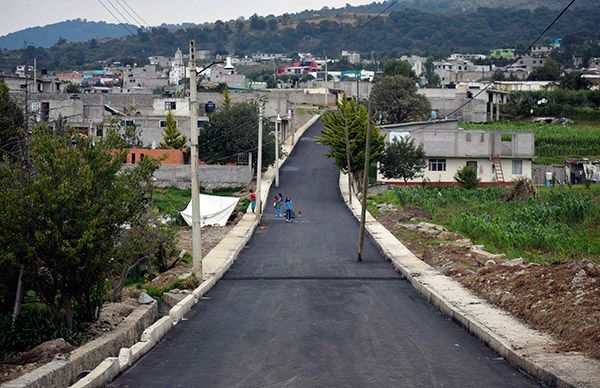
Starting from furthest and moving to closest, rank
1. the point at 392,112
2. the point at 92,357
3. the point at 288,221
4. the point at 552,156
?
1. the point at 392,112
2. the point at 552,156
3. the point at 288,221
4. the point at 92,357

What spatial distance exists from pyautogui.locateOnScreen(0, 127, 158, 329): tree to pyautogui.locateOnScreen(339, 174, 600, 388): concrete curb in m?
6.99

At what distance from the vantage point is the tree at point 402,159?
67125mm

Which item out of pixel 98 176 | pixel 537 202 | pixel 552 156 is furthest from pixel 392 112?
pixel 98 176

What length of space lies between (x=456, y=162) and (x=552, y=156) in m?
11.5

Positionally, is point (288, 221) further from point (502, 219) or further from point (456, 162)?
point (456, 162)

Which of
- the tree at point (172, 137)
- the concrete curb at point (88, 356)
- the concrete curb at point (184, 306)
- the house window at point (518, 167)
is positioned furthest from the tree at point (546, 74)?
the concrete curb at point (88, 356)

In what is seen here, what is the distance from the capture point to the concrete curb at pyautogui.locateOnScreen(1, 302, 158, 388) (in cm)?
1287

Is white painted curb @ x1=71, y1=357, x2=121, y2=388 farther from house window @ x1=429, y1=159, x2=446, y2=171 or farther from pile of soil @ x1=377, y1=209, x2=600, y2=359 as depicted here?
house window @ x1=429, y1=159, x2=446, y2=171

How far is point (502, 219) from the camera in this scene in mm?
42406

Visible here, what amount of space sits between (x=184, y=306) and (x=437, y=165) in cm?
5386

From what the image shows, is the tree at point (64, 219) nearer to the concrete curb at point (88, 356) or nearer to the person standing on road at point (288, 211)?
the concrete curb at point (88, 356)

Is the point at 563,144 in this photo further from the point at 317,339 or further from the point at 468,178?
the point at 317,339

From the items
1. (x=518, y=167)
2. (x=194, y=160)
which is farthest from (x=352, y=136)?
(x=194, y=160)

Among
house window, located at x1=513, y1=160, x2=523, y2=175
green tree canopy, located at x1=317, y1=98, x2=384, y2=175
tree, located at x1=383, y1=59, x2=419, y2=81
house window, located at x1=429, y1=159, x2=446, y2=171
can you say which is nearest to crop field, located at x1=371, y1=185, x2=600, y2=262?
green tree canopy, located at x1=317, y1=98, x2=384, y2=175
